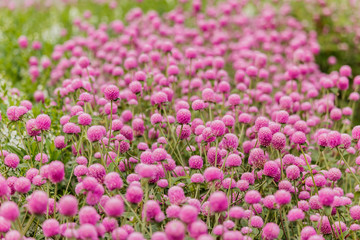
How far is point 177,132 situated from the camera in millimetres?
3201

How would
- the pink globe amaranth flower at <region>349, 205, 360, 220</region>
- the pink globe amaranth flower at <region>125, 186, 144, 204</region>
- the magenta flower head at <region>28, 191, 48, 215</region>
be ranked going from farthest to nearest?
1. the pink globe amaranth flower at <region>349, 205, 360, 220</region>
2. the pink globe amaranth flower at <region>125, 186, 144, 204</region>
3. the magenta flower head at <region>28, 191, 48, 215</region>

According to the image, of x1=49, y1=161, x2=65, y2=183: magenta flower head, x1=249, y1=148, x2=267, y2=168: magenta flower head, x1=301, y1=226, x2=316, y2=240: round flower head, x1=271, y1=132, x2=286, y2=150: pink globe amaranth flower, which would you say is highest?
x1=49, y1=161, x2=65, y2=183: magenta flower head

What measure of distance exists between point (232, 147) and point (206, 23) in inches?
123

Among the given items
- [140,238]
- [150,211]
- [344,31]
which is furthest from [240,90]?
[344,31]

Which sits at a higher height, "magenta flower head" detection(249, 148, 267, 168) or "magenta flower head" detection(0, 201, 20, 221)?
"magenta flower head" detection(0, 201, 20, 221)

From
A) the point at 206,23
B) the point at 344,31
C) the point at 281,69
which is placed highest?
the point at 206,23

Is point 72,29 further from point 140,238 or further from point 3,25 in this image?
point 140,238

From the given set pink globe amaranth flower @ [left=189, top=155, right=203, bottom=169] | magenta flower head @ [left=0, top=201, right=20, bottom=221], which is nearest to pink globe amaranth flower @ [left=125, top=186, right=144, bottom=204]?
magenta flower head @ [left=0, top=201, right=20, bottom=221]

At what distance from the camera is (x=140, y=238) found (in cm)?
174

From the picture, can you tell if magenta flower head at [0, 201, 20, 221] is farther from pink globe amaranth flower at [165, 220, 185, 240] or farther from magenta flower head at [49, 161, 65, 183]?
pink globe amaranth flower at [165, 220, 185, 240]

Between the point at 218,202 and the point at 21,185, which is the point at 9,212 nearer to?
the point at 21,185

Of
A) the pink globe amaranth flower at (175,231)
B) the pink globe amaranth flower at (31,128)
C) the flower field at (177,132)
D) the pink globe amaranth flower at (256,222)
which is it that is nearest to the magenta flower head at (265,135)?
the flower field at (177,132)

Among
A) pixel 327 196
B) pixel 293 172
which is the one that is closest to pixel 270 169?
pixel 293 172

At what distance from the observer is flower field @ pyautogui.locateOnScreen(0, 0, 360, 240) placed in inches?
80.6
